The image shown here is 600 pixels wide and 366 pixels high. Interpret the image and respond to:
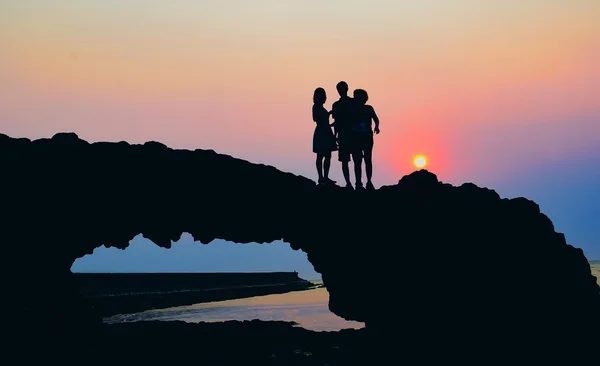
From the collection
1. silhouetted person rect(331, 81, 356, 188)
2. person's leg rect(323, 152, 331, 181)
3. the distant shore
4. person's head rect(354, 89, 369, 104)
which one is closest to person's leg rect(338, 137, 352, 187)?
silhouetted person rect(331, 81, 356, 188)

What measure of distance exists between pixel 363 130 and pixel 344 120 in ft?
1.77

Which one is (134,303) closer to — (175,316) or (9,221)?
(175,316)

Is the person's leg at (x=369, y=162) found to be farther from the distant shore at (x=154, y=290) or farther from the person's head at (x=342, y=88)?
the distant shore at (x=154, y=290)

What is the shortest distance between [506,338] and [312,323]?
18.0m

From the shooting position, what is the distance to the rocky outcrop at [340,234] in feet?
50.1

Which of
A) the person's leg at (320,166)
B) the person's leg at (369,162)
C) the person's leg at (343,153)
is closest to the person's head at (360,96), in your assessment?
the person's leg at (343,153)

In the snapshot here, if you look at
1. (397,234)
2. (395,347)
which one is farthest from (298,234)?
(395,347)

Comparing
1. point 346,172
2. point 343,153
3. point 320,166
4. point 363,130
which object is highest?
point 363,130

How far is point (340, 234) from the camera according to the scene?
55.0 ft

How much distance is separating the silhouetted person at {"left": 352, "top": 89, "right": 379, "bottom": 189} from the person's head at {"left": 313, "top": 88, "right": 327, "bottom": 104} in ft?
2.59

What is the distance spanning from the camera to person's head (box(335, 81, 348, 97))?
1656 cm

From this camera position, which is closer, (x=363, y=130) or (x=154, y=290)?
(x=363, y=130)

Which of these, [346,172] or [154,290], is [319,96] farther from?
[154,290]

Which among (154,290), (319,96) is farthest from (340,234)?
(154,290)
